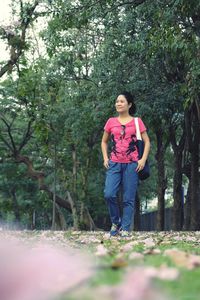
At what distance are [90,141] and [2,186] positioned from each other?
1208cm

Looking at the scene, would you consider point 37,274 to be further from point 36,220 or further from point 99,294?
point 36,220

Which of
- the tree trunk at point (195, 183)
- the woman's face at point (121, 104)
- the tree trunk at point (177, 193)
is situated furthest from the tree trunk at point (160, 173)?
the woman's face at point (121, 104)

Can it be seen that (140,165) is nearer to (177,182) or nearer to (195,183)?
(195,183)

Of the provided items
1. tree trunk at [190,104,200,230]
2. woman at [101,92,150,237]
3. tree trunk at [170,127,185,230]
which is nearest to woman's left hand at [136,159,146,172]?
woman at [101,92,150,237]

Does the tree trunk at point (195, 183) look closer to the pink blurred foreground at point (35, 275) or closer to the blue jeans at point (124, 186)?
the blue jeans at point (124, 186)

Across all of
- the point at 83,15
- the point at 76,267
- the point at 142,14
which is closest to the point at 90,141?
the point at 142,14

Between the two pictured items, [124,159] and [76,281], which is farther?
[124,159]

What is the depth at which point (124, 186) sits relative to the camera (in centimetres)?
967

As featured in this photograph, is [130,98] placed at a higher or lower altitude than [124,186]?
higher

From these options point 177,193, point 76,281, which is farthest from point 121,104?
point 177,193

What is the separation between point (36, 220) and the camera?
48500 millimetres

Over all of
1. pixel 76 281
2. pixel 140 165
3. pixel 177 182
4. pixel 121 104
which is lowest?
pixel 177 182

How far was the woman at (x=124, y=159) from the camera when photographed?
9516 millimetres

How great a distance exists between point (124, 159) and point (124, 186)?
41cm
